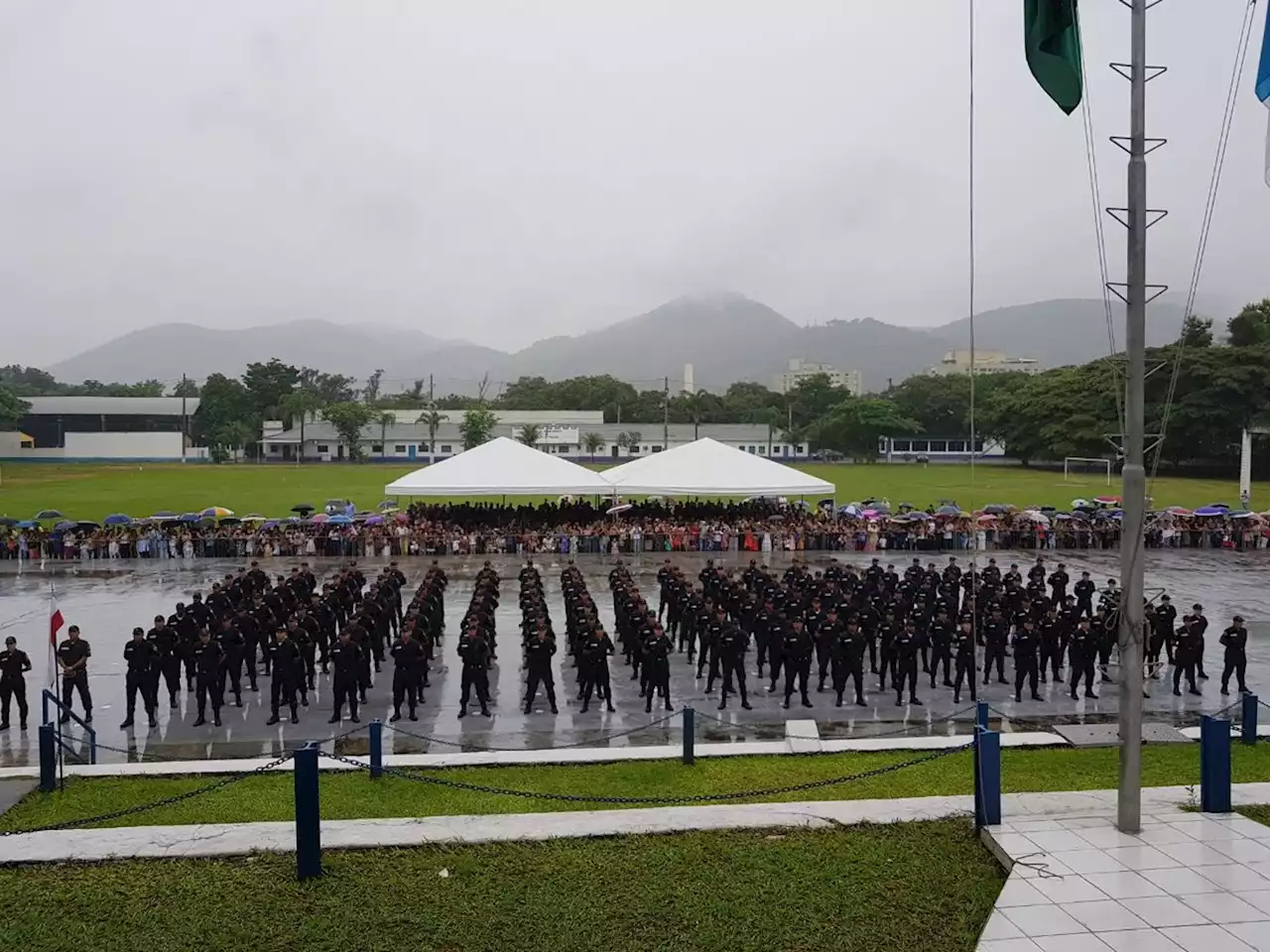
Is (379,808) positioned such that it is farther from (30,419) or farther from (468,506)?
(30,419)

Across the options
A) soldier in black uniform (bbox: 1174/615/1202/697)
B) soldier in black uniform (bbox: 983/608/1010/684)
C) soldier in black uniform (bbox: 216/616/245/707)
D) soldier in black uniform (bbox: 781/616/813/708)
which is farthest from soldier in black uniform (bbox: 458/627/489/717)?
soldier in black uniform (bbox: 1174/615/1202/697)

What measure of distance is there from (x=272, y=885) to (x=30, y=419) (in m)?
88.4

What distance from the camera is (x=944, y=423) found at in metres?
86.3

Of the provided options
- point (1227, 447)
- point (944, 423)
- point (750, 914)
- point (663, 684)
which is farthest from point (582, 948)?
point (944, 423)

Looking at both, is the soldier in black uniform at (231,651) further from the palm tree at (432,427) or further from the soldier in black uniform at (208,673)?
the palm tree at (432,427)

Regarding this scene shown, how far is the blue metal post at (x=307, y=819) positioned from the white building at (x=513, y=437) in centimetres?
7167

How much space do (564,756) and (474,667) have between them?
2.23 metres

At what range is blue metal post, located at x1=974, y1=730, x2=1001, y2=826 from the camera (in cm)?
711

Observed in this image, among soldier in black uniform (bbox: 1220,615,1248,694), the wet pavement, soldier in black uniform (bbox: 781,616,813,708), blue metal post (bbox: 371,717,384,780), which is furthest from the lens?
soldier in black uniform (bbox: 1220,615,1248,694)

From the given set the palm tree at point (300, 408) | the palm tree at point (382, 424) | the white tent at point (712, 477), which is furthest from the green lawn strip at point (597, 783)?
the palm tree at point (300, 408)

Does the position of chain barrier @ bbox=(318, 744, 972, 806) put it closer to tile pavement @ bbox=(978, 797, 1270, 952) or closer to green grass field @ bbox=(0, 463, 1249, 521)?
tile pavement @ bbox=(978, 797, 1270, 952)

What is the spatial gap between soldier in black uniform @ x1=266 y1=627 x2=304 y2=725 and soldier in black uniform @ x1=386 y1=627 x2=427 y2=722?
1.13 metres

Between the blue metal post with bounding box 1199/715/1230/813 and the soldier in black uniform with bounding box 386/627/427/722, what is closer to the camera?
the blue metal post with bounding box 1199/715/1230/813

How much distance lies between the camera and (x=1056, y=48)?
668 centimetres
